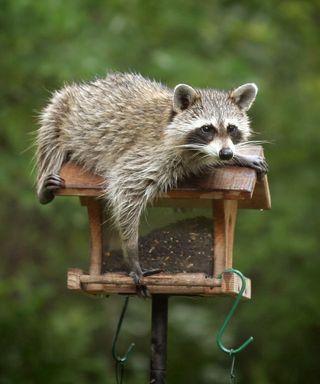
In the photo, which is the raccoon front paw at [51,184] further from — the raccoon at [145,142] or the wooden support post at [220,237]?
the wooden support post at [220,237]

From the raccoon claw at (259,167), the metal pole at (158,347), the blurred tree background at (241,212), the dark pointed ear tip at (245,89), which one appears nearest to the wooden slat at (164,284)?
the metal pole at (158,347)

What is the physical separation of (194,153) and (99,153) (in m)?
0.67

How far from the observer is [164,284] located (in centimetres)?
595

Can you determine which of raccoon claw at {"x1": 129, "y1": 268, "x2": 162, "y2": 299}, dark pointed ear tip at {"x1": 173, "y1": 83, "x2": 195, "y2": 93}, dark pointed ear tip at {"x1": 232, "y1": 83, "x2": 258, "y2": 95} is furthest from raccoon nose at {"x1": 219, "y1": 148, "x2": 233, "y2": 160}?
raccoon claw at {"x1": 129, "y1": 268, "x2": 162, "y2": 299}

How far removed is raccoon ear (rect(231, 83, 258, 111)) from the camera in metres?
6.39

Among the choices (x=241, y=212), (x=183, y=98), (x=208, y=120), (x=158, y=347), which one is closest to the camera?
(x=158, y=347)

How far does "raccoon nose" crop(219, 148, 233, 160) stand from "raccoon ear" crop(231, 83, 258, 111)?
644 millimetres

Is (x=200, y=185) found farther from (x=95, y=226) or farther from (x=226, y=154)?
(x=95, y=226)

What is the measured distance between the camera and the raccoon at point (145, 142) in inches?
241

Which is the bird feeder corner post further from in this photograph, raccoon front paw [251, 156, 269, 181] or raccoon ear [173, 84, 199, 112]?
raccoon front paw [251, 156, 269, 181]

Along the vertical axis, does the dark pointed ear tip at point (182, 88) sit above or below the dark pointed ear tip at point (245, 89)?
below

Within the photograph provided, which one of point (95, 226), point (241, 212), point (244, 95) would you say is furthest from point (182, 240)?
point (241, 212)

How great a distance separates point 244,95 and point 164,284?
1.31 m

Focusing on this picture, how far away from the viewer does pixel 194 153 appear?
616 centimetres
